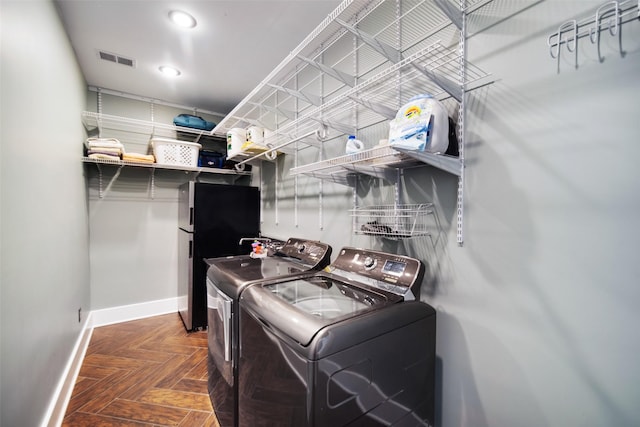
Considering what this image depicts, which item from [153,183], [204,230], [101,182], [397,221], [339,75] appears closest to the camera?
[397,221]

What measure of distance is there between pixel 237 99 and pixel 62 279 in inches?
97.2

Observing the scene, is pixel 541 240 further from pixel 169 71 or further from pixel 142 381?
pixel 169 71

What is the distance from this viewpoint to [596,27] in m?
0.83

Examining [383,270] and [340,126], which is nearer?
[383,270]

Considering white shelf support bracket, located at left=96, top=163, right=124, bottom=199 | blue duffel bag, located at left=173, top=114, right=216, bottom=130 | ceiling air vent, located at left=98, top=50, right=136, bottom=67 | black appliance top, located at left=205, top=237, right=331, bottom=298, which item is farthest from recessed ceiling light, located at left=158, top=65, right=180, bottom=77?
black appliance top, located at left=205, top=237, right=331, bottom=298

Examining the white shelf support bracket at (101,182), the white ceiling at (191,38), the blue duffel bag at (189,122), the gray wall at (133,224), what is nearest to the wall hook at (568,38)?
the white ceiling at (191,38)

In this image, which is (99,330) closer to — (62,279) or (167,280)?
(167,280)

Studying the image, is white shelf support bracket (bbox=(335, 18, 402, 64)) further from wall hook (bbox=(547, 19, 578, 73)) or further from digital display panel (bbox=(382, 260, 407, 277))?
digital display panel (bbox=(382, 260, 407, 277))

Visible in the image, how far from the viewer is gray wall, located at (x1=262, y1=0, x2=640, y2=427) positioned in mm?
800

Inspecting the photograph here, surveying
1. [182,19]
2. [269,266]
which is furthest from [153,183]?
[269,266]

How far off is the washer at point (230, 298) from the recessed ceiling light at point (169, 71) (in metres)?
1.91

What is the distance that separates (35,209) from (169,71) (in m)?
1.84

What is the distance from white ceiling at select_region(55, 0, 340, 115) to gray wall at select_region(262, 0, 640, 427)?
4.18 ft

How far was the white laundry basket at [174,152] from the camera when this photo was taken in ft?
9.78
